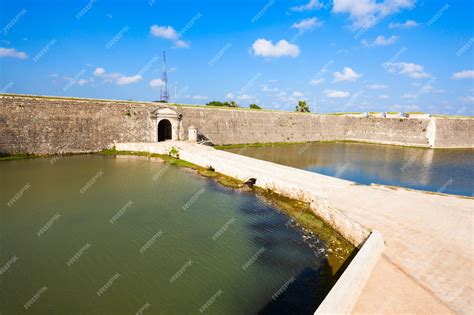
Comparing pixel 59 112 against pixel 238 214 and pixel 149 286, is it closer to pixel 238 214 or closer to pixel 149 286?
pixel 238 214

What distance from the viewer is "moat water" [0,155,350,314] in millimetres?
5480

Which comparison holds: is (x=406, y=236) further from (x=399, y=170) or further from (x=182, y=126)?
(x=182, y=126)

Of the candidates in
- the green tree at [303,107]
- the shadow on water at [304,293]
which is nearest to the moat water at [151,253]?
the shadow on water at [304,293]

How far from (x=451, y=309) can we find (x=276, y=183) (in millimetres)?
8134

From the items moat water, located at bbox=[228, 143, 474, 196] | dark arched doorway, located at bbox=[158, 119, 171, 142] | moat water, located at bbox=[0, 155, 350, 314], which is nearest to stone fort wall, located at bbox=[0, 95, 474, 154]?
dark arched doorway, located at bbox=[158, 119, 171, 142]

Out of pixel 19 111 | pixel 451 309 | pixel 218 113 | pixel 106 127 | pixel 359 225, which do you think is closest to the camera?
pixel 451 309

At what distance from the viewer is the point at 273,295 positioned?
18.9 feet

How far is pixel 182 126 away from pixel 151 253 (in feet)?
64.3

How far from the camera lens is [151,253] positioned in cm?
720

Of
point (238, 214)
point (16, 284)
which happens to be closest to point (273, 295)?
point (238, 214)

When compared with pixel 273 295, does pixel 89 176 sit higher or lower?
higher

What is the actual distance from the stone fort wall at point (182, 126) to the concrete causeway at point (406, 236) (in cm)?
1351

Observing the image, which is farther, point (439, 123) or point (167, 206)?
point (439, 123)

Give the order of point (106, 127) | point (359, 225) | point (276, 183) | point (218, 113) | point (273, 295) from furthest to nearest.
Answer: point (218, 113) < point (106, 127) < point (276, 183) < point (359, 225) < point (273, 295)
